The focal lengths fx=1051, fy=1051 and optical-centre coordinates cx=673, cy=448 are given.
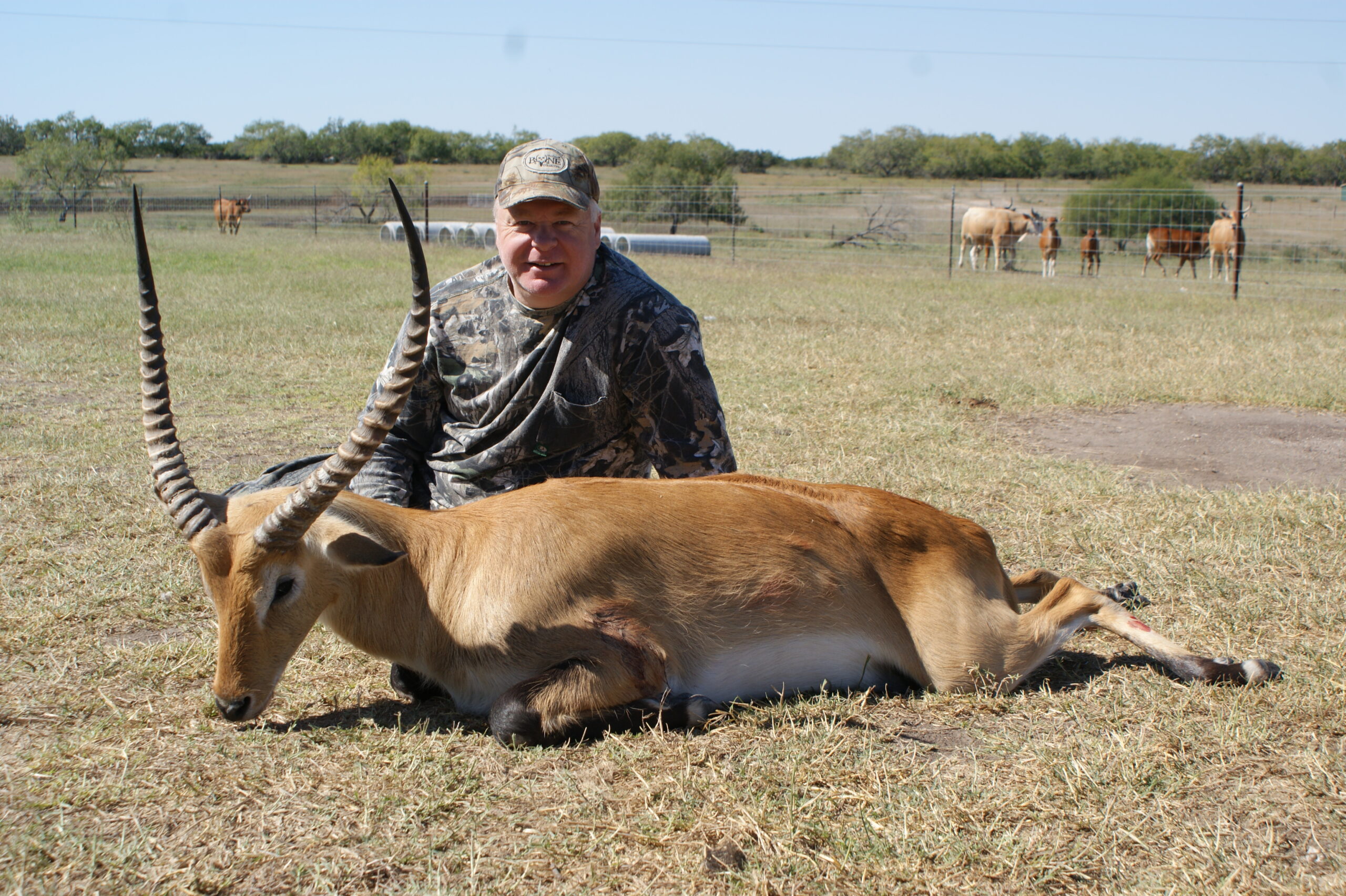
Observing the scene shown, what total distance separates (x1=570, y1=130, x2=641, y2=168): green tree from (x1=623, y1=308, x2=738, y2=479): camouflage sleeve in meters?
74.2

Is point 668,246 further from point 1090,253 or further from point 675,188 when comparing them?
point 1090,253

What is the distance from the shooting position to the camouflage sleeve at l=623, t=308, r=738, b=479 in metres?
4.96

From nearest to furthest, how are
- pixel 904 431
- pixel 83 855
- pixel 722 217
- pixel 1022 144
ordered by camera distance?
pixel 83 855 → pixel 904 431 → pixel 722 217 → pixel 1022 144

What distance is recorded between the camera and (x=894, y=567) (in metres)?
4.06

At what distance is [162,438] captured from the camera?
341 centimetres

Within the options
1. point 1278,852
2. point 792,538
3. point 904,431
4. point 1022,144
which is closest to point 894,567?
point 792,538

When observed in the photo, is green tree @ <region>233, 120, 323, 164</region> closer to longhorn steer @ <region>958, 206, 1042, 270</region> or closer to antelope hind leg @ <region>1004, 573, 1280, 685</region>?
longhorn steer @ <region>958, 206, 1042, 270</region>

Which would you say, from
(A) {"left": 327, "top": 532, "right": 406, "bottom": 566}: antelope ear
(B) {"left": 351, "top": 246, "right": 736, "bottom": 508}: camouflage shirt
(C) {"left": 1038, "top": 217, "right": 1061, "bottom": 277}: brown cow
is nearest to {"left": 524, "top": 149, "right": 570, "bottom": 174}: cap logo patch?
(B) {"left": 351, "top": 246, "right": 736, "bottom": 508}: camouflage shirt

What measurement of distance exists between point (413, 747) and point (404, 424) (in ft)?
6.34

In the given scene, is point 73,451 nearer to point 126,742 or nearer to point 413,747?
point 126,742

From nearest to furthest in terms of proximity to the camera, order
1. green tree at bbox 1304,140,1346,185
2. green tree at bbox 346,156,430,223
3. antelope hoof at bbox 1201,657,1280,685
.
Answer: antelope hoof at bbox 1201,657,1280,685
green tree at bbox 346,156,430,223
green tree at bbox 1304,140,1346,185

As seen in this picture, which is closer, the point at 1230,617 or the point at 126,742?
the point at 126,742

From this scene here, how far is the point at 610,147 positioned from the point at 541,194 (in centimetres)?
8132

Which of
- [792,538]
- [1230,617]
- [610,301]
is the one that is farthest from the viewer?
[610,301]
